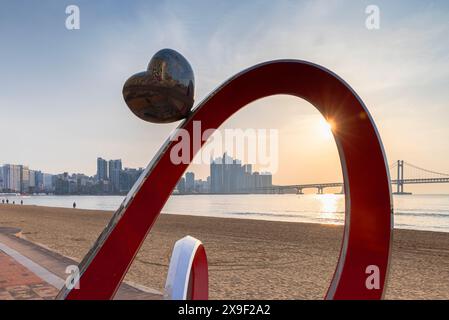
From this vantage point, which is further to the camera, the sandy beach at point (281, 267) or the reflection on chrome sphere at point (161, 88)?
the sandy beach at point (281, 267)

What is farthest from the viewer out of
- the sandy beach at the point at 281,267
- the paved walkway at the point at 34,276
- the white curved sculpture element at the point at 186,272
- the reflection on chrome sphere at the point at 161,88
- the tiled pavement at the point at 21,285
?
the sandy beach at the point at 281,267

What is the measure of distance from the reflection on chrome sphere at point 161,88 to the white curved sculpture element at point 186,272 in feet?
4.04

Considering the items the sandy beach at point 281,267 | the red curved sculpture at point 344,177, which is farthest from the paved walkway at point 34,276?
the red curved sculpture at point 344,177

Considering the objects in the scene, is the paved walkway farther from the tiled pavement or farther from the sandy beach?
the sandy beach

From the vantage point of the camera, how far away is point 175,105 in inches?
136

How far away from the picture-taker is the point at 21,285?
730cm

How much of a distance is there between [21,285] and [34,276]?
0.74 metres

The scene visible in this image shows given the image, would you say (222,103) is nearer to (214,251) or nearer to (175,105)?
(175,105)

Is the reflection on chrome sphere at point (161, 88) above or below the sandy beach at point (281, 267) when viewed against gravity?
above

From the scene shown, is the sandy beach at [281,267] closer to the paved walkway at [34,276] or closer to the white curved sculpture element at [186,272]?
the paved walkway at [34,276]

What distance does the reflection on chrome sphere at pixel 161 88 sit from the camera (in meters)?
3.33
